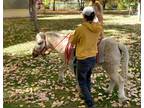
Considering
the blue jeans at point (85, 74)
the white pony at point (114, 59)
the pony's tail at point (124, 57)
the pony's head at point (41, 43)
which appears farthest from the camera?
the pony's head at point (41, 43)

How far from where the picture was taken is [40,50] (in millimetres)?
8336

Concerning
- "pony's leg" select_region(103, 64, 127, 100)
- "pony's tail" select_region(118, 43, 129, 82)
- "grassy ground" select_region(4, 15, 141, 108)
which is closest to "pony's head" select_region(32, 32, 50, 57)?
"grassy ground" select_region(4, 15, 141, 108)

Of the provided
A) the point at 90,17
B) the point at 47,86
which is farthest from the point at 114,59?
the point at 47,86

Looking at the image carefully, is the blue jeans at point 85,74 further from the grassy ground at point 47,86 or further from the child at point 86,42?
the grassy ground at point 47,86

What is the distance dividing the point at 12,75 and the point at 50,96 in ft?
7.53

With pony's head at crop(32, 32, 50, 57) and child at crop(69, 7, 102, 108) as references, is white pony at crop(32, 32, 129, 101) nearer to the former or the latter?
child at crop(69, 7, 102, 108)

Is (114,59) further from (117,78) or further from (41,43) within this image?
(41,43)

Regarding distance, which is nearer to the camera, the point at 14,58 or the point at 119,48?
the point at 119,48

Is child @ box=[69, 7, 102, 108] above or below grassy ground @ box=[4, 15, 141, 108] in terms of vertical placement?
above

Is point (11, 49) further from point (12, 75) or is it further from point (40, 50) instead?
point (40, 50)

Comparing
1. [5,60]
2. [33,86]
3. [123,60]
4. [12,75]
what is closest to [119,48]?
[123,60]

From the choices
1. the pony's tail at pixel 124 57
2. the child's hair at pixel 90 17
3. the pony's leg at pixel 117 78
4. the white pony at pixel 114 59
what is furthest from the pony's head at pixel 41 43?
the child's hair at pixel 90 17

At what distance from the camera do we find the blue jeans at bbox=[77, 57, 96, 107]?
257 inches

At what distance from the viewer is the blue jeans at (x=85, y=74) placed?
6531 mm
